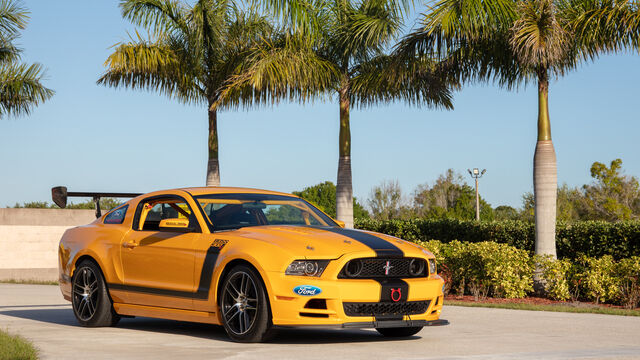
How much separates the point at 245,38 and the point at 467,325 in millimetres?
13422

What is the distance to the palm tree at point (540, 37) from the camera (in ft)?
57.7

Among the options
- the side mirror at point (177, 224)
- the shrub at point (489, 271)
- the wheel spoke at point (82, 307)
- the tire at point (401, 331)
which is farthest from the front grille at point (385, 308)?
the shrub at point (489, 271)

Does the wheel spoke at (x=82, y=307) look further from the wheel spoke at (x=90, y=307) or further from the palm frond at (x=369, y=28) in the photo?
the palm frond at (x=369, y=28)

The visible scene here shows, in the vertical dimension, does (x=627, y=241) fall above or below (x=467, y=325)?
above

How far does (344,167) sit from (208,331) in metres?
11.7

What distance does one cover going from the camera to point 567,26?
1814 cm

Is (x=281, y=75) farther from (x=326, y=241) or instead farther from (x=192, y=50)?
(x=326, y=241)

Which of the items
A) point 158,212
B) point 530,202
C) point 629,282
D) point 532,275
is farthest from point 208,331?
point 530,202

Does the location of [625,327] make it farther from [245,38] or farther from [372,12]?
[245,38]

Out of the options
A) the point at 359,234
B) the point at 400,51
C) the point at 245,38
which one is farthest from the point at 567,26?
the point at 359,234

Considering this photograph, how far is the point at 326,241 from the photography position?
347 inches

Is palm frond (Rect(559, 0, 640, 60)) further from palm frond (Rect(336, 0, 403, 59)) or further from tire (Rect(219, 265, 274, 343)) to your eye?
tire (Rect(219, 265, 274, 343))

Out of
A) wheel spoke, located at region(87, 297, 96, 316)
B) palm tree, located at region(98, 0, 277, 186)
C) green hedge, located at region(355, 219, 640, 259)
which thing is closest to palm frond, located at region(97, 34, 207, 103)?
palm tree, located at region(98, 0, 277, 186)

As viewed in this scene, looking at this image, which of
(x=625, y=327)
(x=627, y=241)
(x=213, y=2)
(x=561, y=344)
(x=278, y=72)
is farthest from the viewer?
(x=213, y=2)
